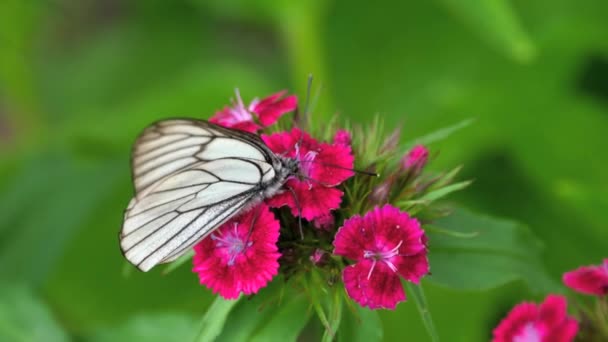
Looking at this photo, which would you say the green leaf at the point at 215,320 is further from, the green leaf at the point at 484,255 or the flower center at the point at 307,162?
the green leaf at the point at 484,255

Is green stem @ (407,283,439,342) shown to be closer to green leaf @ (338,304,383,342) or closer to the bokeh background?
green leaf @ (338,304,383,342)

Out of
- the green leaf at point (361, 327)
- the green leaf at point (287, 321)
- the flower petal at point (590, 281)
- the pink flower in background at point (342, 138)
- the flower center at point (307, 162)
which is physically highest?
the flower center at point (307, 162)

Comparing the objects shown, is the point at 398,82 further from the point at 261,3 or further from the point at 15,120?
the point at 15,120

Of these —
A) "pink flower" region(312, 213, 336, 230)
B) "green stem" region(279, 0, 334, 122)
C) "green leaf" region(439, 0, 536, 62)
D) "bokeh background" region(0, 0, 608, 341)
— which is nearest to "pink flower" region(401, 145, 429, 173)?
"pink flower" region(312, 213, 336, 230)

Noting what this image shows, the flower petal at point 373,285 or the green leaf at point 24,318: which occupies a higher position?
the flower petal at point 373,285

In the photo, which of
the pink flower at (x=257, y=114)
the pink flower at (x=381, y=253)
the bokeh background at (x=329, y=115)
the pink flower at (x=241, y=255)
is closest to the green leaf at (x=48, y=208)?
the bokeh background at (x=329, y=115)

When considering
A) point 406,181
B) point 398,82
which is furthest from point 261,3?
point 406,181
